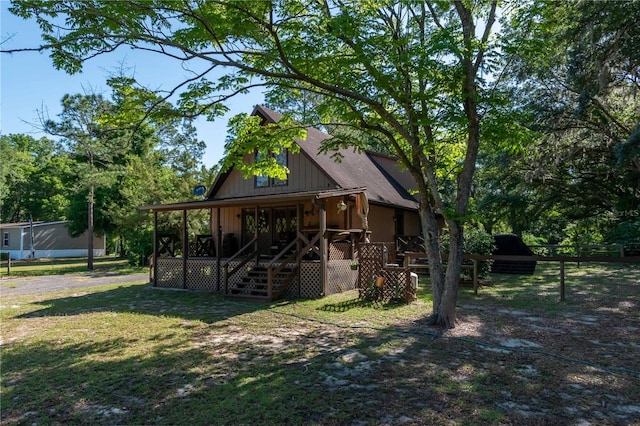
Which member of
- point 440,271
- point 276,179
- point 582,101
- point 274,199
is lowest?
point 440,271

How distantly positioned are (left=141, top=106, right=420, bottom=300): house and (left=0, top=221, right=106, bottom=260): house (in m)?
25.9

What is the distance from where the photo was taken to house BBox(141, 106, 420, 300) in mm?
11875

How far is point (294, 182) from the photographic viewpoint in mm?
15203

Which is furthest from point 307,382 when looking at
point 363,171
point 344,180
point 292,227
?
point 363,171

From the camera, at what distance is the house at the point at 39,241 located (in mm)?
36969

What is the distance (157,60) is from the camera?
7816 mm

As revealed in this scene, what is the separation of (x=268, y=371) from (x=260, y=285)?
681 centimetres

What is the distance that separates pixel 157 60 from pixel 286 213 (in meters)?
8.42

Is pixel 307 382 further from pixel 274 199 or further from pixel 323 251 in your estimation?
pixel 274 199

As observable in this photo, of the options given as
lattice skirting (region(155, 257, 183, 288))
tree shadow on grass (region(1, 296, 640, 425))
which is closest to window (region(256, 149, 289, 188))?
lattice skirting (region(155, 257, 183, 288))

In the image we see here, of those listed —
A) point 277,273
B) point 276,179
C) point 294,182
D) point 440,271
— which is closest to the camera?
point 440,271

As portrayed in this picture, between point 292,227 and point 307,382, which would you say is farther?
point 292,227

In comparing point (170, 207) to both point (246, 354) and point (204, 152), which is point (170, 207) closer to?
point (246, 354)

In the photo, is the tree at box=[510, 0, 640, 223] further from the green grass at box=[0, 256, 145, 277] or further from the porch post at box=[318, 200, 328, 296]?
the green grass at box=[0, 256, 145, 277]
